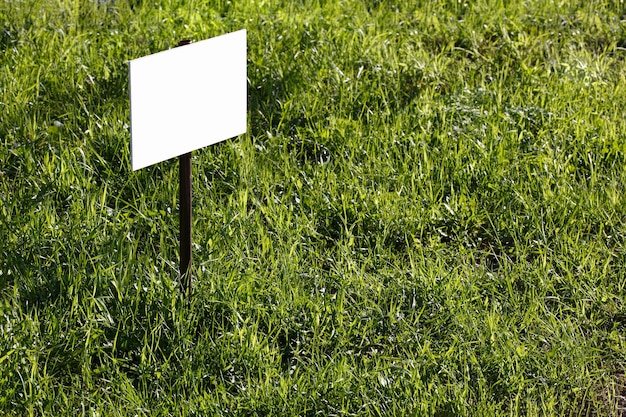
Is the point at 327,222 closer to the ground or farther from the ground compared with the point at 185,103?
closer to the ground

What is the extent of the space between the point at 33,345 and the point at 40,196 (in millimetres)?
793

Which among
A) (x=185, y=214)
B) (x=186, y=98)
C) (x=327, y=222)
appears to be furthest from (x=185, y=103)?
(x=327, y=222)

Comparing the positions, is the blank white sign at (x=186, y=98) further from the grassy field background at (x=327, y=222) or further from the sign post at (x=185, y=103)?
the grassy field background at (x=327, y=222)

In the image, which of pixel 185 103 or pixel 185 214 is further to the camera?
pixel 185 214

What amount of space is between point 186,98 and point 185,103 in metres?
0.02

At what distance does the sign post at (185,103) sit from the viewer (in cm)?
289

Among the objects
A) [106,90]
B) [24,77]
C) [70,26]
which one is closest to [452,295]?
[106,90]

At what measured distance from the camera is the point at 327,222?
12.4 feet

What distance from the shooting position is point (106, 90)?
14.3 ft

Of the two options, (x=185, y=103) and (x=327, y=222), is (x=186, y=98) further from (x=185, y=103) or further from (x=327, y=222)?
(x=327, y=222)

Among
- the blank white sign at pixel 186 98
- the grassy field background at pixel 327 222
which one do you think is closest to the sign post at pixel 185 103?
the blank white sign at pixel 186 98

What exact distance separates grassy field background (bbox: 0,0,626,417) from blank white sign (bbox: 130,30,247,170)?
1.69 feet

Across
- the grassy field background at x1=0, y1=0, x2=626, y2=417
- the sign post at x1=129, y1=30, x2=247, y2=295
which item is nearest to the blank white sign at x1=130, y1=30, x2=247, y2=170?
the sign post at x1=129, y1=30, x2=247, y2=295

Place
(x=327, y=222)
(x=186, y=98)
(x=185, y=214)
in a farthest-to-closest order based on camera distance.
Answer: (x=327, y=222) → (x=185, y=214) → (x=186, y=98)
